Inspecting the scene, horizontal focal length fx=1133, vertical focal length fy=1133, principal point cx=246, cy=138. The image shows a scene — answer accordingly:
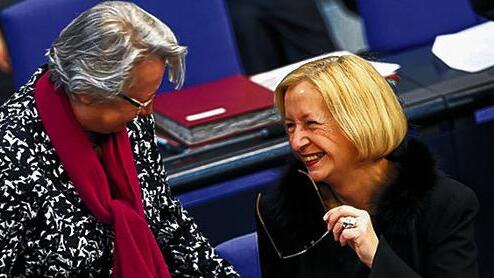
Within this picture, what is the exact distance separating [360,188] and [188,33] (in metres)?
1.43

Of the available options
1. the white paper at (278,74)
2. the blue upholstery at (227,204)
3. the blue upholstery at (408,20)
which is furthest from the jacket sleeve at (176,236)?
the blue upholstery at (408,20)

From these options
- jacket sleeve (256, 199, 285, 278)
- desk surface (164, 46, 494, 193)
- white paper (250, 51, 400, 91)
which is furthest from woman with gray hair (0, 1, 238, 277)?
white paper (250, 51, 400, 91)

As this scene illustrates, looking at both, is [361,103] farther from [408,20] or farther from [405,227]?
[408,20]

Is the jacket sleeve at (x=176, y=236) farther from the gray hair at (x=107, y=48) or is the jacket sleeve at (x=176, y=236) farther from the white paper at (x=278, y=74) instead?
the white paper at (x=278, y=74)

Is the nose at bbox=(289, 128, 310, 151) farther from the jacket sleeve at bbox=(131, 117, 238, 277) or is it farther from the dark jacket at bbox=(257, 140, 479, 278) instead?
the jacket sleeve at bbox=(131, 117, 238, 277)

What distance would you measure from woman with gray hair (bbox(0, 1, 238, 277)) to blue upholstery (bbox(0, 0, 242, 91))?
90 cm

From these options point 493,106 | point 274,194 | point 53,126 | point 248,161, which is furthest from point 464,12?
point 53,126

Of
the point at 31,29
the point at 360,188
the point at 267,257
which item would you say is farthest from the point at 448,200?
the point at 31,29

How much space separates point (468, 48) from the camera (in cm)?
354

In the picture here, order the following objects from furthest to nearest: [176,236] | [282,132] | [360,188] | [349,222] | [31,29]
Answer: [31,29] < [282,132] < [176,236] < [360,188] < [349,222]

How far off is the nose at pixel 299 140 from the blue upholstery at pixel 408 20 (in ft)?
5.11

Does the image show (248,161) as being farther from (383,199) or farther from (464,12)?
(464,12)

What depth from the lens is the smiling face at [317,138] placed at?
232cm

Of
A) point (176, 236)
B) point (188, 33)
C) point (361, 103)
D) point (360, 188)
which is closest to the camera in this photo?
point (361, 103)
